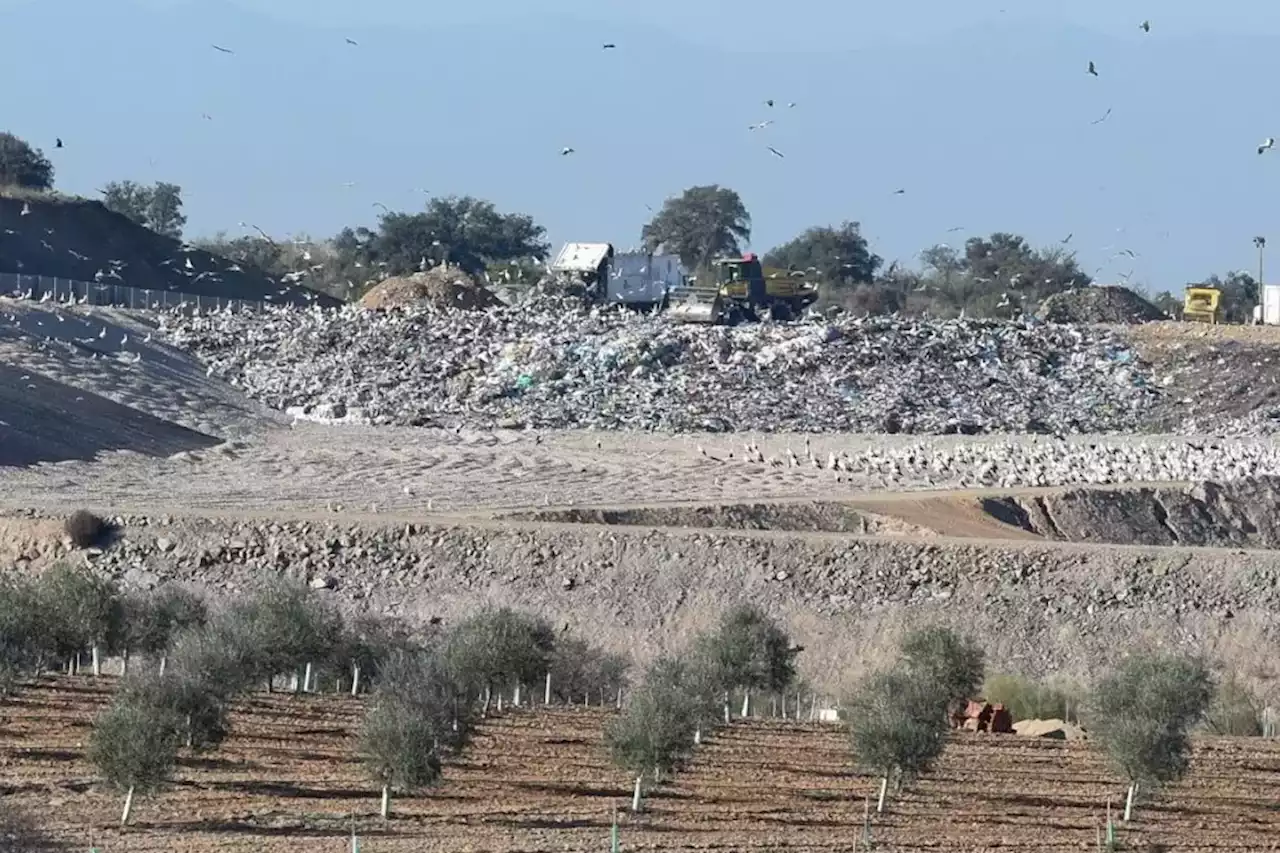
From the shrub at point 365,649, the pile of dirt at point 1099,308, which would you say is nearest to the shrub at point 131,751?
the shrub at point 365,649

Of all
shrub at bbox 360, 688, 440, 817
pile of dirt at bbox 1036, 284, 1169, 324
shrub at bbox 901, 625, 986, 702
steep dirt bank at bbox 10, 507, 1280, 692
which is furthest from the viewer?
pile of dirt at bbox 1036, 284, 1169, 324

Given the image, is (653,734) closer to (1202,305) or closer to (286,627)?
(286,627)

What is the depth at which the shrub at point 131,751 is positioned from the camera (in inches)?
799

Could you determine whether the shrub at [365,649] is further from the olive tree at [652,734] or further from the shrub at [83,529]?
the olive tree at [652,734]

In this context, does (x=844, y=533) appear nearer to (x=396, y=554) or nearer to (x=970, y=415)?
(x=396, y=554)

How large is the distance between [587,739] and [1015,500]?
1663cm

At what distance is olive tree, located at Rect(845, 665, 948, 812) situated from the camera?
73.1ft

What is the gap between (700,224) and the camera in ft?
367

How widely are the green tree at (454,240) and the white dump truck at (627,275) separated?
83.7ft

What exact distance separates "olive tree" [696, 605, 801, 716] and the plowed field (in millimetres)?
2029

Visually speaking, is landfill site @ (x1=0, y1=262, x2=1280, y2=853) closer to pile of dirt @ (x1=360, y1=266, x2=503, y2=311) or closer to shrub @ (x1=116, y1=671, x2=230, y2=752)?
pile of dirt @ (x1=360, y1=266, x2=503, y2=311)

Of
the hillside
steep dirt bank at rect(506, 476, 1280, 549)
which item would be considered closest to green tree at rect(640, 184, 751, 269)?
the hillside

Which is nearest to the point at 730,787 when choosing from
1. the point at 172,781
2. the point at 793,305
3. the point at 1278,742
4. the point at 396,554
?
the point at 172,781

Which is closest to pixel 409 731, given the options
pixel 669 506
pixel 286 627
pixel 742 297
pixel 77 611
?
pixel 286 627
